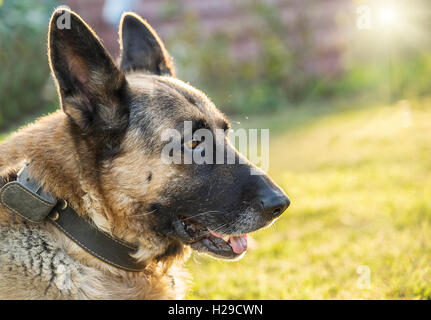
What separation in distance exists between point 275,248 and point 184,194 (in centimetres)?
198

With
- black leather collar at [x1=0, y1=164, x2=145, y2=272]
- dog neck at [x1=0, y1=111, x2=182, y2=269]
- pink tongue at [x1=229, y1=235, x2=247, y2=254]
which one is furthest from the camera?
pink tongue at [x1=229, y1=235, x2=247, y2=254]

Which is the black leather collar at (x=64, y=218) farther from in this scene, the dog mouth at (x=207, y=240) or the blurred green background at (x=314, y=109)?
the blurred green background at (x=314, y=109)

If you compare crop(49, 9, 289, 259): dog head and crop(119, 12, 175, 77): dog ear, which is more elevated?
crop(119, 12, 175, 77): dog ear

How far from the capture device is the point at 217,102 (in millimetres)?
11211

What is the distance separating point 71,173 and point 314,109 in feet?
28.7

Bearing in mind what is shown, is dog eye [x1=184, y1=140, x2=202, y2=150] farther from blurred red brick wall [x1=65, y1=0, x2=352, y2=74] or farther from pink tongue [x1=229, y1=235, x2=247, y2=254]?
blurred red brick wall [x1=65, y1=0, x2=352, y2=74]

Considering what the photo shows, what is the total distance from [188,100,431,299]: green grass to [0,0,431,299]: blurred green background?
0.02 m

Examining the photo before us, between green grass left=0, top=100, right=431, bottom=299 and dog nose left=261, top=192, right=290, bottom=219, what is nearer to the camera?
dog nose left=261, top=192, right=290, bottom=219

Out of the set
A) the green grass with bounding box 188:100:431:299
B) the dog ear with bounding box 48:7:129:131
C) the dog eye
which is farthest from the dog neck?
the green grass with bounding box 188:100:431:299

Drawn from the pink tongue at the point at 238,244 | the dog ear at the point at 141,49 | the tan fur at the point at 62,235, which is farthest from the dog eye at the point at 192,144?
the dog ear at the point at 141,49

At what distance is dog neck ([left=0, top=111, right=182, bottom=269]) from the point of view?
2.53 m

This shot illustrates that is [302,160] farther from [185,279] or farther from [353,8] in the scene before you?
[353,8]

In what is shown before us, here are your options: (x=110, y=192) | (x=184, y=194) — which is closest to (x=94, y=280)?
(x=110, y=192)

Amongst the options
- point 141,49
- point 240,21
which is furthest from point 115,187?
point 240,21
